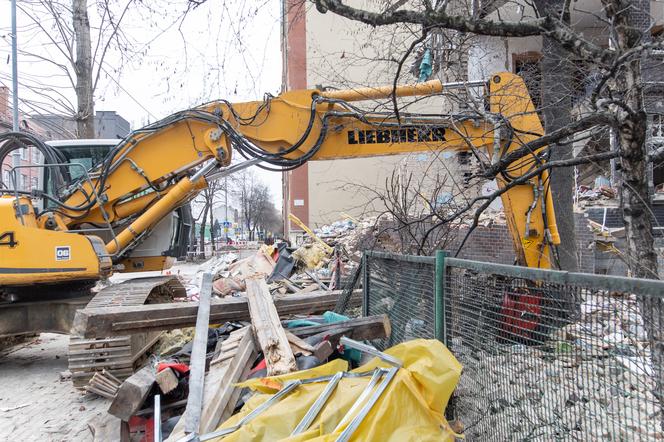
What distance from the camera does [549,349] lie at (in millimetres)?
2400

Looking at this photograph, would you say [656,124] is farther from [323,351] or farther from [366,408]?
[366,408]

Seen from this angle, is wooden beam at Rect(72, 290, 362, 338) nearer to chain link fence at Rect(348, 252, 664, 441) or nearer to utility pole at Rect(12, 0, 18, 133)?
chain link fence at Rect(348, 252, 664, 441)

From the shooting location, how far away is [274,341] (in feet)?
13.2

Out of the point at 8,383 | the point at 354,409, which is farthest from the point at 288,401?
the point at 8,383

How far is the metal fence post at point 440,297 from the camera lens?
134 inches

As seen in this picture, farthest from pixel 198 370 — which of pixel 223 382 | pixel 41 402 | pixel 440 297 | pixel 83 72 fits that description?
pixel 83 72

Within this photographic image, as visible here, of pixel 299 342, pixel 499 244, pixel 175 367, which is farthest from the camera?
pixel 499 244

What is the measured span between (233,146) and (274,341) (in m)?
3.75

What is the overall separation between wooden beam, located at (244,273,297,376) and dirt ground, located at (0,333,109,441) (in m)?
1.76

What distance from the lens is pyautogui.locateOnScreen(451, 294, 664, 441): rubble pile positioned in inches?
78.4

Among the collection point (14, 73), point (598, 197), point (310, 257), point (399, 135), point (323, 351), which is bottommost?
point (323, 351)

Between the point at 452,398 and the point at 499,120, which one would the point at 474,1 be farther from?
the point at 452,398

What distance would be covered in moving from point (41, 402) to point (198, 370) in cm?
330

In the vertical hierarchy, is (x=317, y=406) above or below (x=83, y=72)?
below
